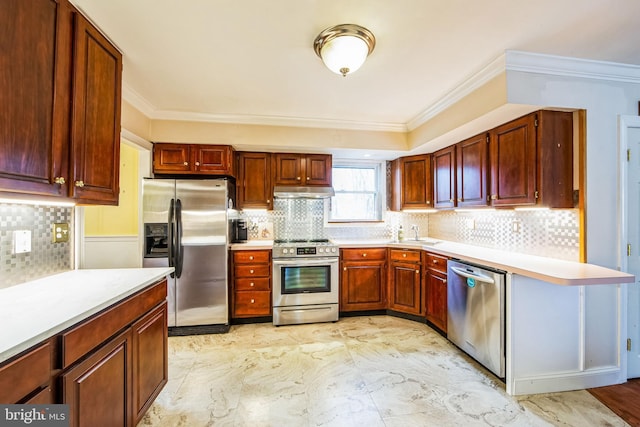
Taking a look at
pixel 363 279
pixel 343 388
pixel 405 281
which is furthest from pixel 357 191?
pixel 343 388

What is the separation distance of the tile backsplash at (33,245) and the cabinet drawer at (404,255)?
3.15 m

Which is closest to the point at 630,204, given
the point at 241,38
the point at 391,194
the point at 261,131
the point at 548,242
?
the point at 548,242

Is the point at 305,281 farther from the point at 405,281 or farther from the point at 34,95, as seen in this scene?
the point at 34,95

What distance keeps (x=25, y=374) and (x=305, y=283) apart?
2.60m

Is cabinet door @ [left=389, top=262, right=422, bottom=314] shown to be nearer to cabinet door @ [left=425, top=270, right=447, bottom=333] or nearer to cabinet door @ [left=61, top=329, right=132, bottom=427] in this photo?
cabinet door @ [left=425, top=270, right=447, bottom=333]

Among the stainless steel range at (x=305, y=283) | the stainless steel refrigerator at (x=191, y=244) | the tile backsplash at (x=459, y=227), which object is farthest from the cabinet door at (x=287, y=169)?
the stainless steel range at (x=305, y=283)

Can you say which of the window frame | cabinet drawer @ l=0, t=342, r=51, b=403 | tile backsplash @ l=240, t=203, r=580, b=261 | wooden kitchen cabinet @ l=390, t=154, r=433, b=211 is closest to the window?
the window frame

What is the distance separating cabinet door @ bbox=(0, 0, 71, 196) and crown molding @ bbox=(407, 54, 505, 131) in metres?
2.74

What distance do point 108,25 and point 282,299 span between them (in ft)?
9.39

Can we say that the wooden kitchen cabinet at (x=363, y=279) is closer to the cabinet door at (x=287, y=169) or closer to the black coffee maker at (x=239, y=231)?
the cabinet door at (x=287, y=169)

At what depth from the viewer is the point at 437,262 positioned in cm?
300

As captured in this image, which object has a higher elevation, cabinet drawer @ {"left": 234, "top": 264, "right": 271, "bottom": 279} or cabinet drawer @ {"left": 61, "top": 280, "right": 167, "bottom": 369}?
cabinet drawer @ {"left": 61, "top": 280, "right": 167, "bottom": 369}

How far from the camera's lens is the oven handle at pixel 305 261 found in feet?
10.7

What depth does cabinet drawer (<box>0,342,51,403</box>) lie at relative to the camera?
819mm
